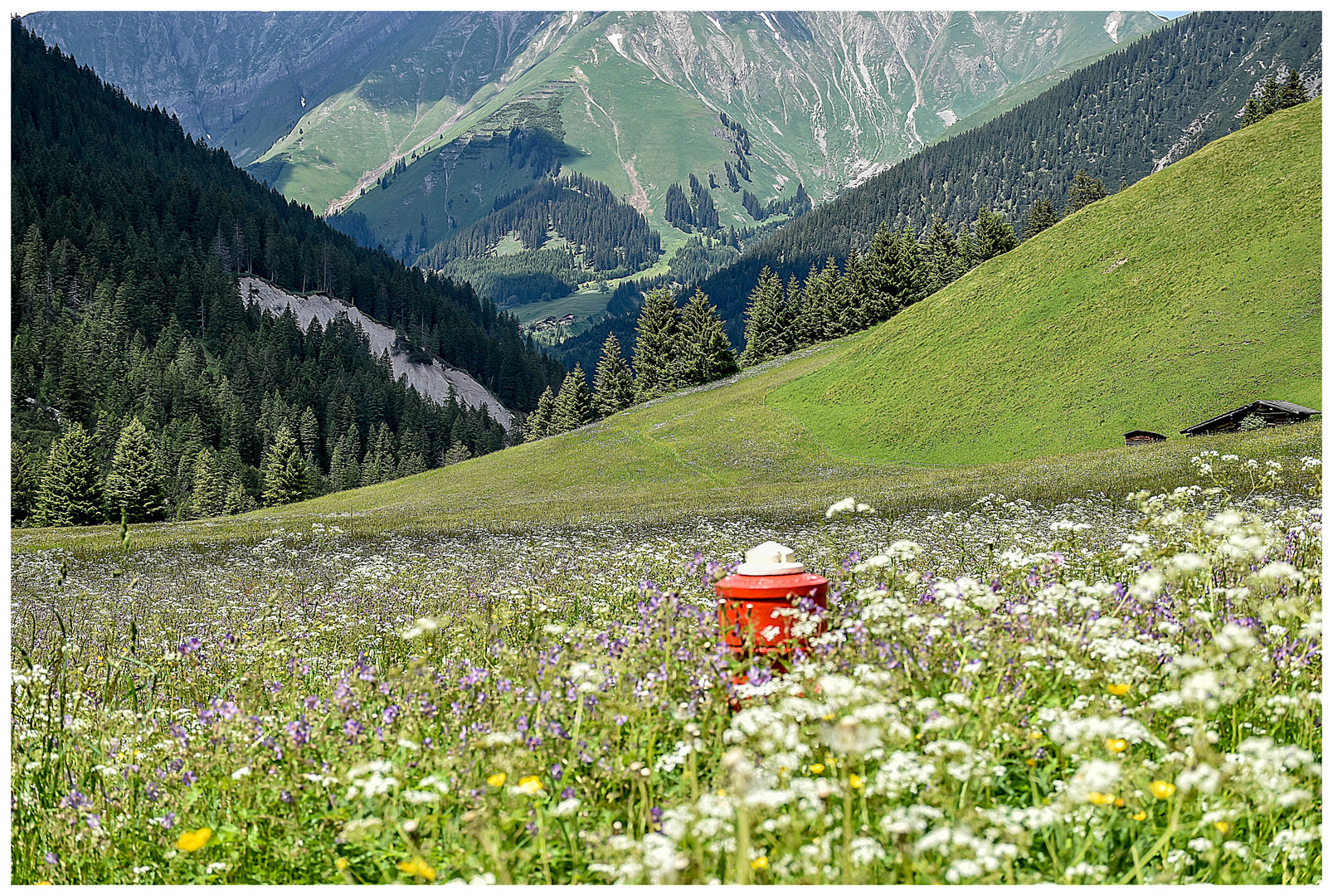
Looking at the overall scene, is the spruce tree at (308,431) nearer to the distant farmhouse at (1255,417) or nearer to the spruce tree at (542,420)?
the spruce tree at (542,420)

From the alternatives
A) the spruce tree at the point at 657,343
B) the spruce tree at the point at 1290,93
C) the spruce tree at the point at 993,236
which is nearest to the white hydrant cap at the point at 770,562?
the spruce tree at the point at 657,343

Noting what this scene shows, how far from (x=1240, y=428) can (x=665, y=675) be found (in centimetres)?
4753

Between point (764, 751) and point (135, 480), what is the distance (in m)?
98.3

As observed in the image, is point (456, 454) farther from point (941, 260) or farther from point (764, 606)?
point (764, 606)

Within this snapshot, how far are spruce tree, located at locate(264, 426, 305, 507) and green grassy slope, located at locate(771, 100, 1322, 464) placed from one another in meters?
65.5

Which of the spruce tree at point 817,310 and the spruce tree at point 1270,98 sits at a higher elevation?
the spruce tree at point 1270,98

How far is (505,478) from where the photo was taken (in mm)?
62906

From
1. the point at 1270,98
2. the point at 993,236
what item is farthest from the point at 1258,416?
the point at 1270,98

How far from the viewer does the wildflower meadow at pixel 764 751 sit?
127 inches

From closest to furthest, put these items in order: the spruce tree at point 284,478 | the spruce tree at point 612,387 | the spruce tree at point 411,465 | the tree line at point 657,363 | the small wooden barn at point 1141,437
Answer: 1. the small wooden barn at point 1141,437
2. the tree line at point 657,363
3. the spruce tree at point 612,387
4. the spruce tree at point 284,478
5. the spruce tree at point 411,465

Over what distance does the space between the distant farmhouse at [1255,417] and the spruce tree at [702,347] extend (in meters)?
52.9

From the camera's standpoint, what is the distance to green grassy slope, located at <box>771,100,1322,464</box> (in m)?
49.0

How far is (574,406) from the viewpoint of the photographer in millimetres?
96000

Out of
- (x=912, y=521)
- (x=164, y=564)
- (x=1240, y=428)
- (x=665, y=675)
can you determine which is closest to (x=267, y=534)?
(x=164, y=564)
